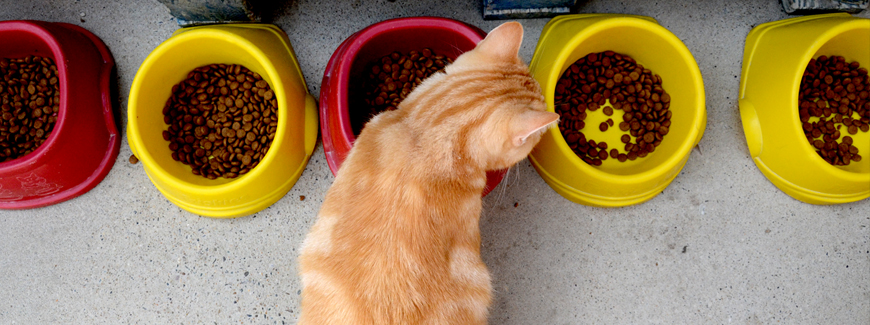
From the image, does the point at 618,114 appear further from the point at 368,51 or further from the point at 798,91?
the point at 368,51

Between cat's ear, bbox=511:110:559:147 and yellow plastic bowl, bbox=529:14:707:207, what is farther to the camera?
yellow plastic bowl, bbox=529:14:707:207

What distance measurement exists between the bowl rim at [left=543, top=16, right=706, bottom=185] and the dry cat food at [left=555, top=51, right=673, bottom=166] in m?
0.16

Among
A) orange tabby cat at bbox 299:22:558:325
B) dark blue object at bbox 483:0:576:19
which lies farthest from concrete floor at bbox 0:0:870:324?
orange tabby cat at bbox 299:22:558:325

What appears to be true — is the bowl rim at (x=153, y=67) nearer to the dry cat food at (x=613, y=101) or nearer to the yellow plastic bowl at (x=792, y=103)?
the dry cat food at (x=613, y=101)

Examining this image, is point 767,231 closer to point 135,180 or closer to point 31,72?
point 135,180

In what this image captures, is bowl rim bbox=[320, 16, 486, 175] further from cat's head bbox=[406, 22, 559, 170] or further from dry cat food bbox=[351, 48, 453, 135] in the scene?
cat's head bbox=[406, 22, 559, 170]

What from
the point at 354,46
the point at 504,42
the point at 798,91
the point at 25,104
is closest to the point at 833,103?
the point at 798,91

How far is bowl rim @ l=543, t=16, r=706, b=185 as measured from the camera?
1.41 m

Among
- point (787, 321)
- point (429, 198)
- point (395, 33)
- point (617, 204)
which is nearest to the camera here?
point (429, 198)

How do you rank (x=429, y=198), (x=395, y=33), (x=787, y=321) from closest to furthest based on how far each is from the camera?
(x=429, y=198)
(x=395, y=33)
(x=787, y=321)

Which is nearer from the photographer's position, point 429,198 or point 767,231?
point 429,198

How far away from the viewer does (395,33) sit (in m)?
1.49

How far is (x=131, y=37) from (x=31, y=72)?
323 mm

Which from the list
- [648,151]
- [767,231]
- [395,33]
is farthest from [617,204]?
[395,33]
